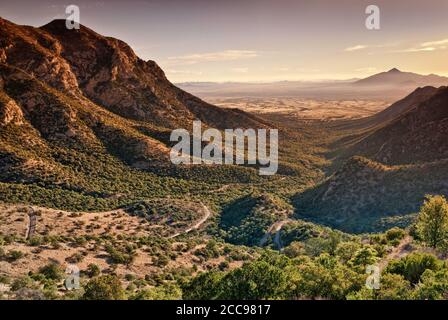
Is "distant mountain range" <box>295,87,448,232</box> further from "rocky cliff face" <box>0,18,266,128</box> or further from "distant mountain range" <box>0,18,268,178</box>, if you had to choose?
"rocky cliff face" <box>0,18,266,128</box>

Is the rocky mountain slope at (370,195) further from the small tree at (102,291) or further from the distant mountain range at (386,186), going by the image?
the small tree at (102,291)

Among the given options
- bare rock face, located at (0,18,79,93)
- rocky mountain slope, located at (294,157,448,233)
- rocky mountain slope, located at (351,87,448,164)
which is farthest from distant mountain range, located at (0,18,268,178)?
rocky mountain slope, located at (351,87,448,164)

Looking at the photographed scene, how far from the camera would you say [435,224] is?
41.2 metres

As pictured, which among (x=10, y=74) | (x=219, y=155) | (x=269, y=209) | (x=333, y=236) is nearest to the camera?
(x=333, y=236)

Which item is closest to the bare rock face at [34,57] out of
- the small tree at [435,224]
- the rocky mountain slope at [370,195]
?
the rocky mountain slope at [370,195]

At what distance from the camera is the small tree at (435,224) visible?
134ft

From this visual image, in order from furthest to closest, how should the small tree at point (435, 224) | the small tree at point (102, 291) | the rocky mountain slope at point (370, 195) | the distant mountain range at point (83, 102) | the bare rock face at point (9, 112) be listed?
1. the distant mountain range at point (83, 102)
2. the bare rock face at point (9, 112)
3. the rocky mountain slope at point (370, 195)
4. the small tree at point (435, 224)
5. the small tree at point (102, 291)

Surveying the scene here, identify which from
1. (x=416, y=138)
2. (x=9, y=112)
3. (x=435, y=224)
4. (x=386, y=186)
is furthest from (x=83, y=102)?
(x=435, y=224)

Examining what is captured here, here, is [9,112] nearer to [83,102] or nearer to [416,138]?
[83,102]

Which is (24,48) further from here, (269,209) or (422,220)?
(422,220)

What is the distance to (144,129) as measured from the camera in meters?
117
